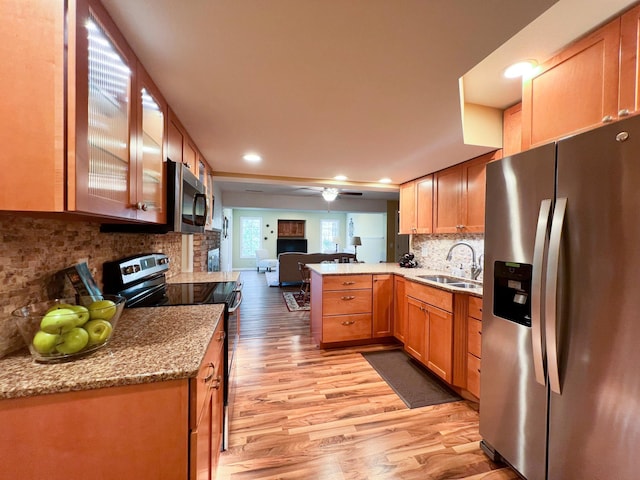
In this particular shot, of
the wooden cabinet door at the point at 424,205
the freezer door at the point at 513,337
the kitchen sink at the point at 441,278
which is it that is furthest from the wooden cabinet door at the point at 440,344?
the wooden cabinet door at the point at 424,205

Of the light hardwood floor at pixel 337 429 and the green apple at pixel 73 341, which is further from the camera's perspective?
the light hardwood floor at pixel 337 429

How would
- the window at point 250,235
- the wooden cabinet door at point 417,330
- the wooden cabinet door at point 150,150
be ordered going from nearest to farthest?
the wooden cabinet door at point 150,150, the wooden cabinet door at point 417,330, the window at point 250,235

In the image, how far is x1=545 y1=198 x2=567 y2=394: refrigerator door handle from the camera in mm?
1063

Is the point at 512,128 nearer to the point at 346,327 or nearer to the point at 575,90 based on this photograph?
the point at 575,90

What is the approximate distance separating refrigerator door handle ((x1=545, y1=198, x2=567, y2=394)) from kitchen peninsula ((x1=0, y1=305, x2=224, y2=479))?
1.38m

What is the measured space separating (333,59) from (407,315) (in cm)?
243

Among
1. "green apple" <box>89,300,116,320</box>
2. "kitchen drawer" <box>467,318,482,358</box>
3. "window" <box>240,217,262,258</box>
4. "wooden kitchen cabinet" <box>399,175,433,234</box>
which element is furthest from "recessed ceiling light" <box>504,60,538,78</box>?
"window" <box>240,217,262,258</box>

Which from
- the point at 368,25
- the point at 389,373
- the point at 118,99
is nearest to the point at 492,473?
the point at 389,373

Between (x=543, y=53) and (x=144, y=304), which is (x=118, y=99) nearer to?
(x=144, y=304)

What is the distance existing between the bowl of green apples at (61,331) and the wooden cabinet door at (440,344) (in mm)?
2229

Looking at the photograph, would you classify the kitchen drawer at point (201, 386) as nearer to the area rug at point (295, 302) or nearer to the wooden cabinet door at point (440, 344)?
the wooden cabinet door at point (440, 344)

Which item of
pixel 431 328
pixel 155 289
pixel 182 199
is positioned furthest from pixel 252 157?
pixel 431 328

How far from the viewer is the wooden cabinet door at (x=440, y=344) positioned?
6.94 ft

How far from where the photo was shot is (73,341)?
834 millimetres
